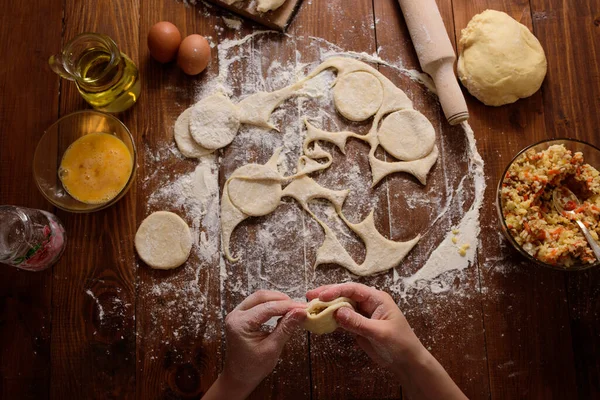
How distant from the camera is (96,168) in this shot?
1331 mm

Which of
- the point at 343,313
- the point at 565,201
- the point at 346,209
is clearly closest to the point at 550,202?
the point at 565,201

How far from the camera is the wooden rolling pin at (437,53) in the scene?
1355mm

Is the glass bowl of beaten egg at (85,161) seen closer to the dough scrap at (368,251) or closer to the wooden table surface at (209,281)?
the wooden table surface at (209,281)

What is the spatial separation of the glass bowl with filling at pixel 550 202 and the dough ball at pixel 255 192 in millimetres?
584

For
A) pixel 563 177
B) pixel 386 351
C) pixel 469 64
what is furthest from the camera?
pixel 469 64

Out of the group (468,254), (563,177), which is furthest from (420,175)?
(563,177)

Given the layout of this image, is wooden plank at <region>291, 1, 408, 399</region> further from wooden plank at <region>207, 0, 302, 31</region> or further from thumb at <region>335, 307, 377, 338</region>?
thumb at <region>335, 307, 377, 338</region>

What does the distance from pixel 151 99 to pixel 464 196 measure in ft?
2.97

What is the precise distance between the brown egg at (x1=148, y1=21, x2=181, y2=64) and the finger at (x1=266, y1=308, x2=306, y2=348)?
767 millimetres

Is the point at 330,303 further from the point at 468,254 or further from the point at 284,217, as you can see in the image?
the point at 468,254

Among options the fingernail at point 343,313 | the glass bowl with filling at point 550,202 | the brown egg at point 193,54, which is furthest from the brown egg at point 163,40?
the glass bowl with filling at point 550,202

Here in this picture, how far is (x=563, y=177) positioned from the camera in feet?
4.22

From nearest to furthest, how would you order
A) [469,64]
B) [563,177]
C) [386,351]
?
[386,351], [563,177], [469,64]

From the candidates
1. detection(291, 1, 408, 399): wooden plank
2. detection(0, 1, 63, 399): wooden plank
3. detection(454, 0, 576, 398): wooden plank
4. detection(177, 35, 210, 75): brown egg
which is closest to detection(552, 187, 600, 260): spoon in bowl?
detection(454, 0, 576, 398): wooden plank
